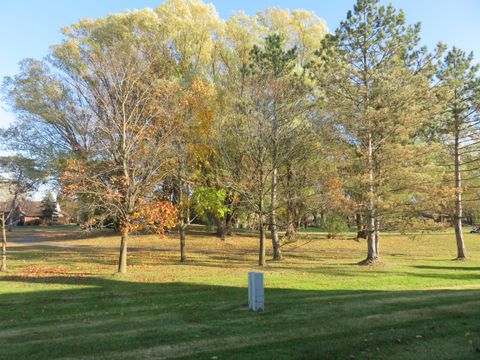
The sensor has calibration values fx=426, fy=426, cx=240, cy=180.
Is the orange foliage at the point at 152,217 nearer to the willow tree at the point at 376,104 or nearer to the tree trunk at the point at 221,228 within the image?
the willow tree at the point at 376,104

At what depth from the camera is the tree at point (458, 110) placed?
76.3 ft

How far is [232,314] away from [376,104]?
570 inches

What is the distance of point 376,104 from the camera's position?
2011cm

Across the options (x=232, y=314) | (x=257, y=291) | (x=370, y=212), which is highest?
(x=370, y=212)

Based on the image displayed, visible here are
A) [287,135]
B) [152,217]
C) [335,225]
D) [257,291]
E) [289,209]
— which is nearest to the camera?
[257,291]

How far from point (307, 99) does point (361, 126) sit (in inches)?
119

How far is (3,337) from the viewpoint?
7.45m

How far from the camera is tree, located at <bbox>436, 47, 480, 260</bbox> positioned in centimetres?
2325

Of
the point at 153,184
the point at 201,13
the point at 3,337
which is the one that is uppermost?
the point at 201,13

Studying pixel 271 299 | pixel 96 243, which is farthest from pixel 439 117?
pixel 96 243

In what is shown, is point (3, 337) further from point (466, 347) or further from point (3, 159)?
point (3, 159)


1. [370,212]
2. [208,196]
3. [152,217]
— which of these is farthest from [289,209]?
[152,217]

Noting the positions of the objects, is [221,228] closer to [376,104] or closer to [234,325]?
[376,104]

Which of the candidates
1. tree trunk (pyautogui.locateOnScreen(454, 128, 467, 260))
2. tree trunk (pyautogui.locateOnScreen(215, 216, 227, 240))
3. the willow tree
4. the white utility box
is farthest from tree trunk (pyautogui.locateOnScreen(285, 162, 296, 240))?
tree trunk (pyautogui.locateOnScreen(215, 216, 227, 240))
